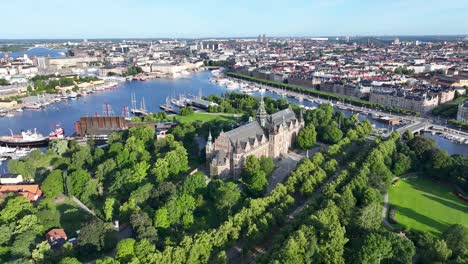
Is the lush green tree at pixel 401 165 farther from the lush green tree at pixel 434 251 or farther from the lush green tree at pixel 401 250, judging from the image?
the lush green tree at pixel 401 250

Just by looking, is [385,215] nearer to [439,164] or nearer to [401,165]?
[401,165]

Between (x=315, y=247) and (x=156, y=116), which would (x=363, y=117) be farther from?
(x=315, y=247)

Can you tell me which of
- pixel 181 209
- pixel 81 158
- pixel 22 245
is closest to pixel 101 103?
pixel 81 158

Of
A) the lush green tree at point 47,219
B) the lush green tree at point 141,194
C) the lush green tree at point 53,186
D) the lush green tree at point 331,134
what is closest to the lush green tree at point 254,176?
the lush green tree at point 141,194

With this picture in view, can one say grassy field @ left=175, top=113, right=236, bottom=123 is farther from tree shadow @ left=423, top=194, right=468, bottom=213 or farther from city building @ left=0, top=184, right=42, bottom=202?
tree shadow @ left=423, top=194, right=468, bottom=213

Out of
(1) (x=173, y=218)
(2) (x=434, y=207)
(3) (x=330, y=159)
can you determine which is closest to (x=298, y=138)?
(3) (x=330, y=159)

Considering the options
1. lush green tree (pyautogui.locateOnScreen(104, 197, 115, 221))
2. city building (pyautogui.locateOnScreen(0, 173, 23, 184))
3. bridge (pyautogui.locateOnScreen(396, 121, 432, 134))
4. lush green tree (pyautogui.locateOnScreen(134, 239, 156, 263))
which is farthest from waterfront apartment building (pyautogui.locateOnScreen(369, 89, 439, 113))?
city building (pyautogui.locateOnScreen(0, 173, 23, 184))
